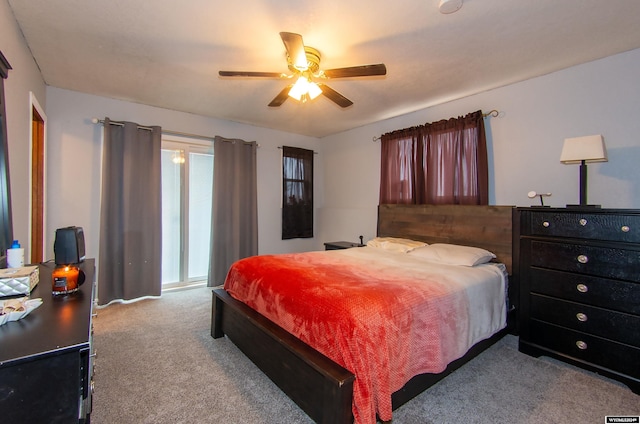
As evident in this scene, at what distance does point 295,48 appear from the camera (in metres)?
1.91

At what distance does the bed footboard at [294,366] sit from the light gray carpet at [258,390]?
0.15 meters

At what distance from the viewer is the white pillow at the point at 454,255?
2746 millimetres

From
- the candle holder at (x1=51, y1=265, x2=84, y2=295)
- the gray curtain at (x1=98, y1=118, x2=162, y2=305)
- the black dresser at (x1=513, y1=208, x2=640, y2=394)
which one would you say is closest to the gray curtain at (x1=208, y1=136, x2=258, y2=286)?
the gray curtain at (x1=98, y1=118, x2=162, y2=305)

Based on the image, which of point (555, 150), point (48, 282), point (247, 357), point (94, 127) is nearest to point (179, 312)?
point (247, 357)

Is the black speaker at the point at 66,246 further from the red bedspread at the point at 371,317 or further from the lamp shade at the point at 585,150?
the lamp shade at the point at 585,150

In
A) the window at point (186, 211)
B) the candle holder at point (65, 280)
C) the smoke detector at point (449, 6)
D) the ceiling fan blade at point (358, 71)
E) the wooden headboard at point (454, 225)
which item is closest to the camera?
the candle holder at point (65, 280)

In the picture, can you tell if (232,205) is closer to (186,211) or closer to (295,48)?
(186,211)

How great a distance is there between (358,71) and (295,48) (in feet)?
1.64

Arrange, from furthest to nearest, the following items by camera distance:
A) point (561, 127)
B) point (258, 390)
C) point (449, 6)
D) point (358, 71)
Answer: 1. point (561, 127)
2. point (358, 71)
3. point (258, 390)
4. point (449, 6)

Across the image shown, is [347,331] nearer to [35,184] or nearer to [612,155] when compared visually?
[612,155]

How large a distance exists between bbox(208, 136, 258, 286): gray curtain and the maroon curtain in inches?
80.0

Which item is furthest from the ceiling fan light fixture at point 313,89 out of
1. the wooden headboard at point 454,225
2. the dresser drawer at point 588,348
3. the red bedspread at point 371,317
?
the dresser drawer at point 588,348

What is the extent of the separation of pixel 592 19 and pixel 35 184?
16.2ft

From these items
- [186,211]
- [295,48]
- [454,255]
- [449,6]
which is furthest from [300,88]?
[186,211]
